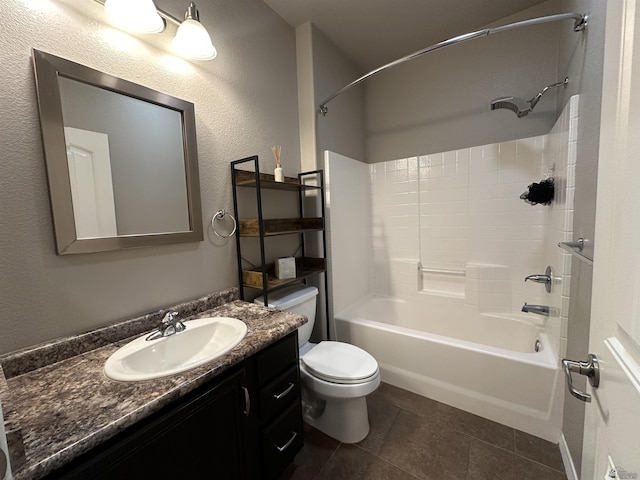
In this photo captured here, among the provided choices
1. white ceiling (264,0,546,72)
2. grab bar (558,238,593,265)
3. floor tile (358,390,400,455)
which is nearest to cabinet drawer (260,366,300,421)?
floor tile (358,390,400,455)

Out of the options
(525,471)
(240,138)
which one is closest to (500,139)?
(240,138)

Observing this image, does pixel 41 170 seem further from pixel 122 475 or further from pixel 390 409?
pixel 390 409

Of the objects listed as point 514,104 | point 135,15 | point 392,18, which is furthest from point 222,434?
point 392,18

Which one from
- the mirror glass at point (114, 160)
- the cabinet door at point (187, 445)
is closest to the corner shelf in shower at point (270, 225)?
the mirror glass at point (114, 160)

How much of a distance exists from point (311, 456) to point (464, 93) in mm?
2849

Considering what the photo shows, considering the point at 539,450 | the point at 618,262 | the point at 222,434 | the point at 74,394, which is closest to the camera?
the point at 618,262

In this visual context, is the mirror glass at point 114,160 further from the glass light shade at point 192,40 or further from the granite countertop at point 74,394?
the granite countertop at point 74,394

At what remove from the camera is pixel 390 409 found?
5.72 feet

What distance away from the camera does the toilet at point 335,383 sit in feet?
4.60

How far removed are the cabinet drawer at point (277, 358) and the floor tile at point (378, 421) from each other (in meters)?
0.72

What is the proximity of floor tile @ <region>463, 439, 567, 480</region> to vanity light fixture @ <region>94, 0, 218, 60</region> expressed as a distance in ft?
7.94

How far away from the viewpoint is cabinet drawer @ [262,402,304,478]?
112 centimetres

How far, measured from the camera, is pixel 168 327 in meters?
1.12

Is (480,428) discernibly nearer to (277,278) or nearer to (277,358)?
(277,358)
